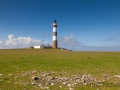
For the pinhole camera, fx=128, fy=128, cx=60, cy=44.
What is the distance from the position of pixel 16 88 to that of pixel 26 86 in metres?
0.88

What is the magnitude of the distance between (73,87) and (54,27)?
95080mm

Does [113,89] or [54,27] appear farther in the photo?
[54,27]

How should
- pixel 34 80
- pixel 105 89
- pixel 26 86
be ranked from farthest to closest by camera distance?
pixel 34 80
pixel 26 86
pixel 105 89

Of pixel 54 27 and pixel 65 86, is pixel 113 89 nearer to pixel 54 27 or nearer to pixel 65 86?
pixel 65 86

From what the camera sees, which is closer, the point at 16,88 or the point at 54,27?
the point at 16,88

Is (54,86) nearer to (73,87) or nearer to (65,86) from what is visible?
(65,86)

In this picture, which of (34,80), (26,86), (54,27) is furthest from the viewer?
(54,27)

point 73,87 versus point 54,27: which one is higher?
point 54,27

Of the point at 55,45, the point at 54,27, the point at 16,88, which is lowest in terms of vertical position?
the point at 16,88

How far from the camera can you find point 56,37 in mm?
104438

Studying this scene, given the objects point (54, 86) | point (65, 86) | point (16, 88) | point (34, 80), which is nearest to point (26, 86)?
point (16, 88)

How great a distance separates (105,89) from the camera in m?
10.8

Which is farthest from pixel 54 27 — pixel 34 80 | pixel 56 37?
pixel 34 80

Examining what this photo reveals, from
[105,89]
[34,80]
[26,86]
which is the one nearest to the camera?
[105,89]
